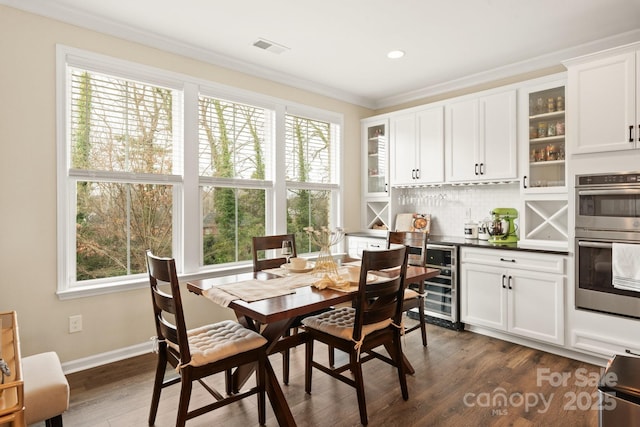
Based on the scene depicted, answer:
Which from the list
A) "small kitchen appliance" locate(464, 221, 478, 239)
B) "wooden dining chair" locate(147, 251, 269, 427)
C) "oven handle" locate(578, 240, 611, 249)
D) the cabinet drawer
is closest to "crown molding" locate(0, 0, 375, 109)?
"wooden dining chair" locate(147, 251, 269, 427)

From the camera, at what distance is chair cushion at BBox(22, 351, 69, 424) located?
1.63 metres

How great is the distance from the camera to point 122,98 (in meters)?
3.06

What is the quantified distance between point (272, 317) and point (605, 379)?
134cm

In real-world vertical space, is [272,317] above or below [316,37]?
below

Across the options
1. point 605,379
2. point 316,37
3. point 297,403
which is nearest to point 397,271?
point 297,403

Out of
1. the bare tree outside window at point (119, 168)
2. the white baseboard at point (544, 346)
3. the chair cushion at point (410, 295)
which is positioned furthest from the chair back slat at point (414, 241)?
the bare tree outside window at point (119, 168)

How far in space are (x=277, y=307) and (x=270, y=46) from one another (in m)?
2.48

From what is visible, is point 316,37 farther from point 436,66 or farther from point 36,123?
point 36,123

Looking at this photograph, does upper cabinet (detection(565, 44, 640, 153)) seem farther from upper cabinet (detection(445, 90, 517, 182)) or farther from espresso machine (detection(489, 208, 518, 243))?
espresso machine (detection(489, 208, 518, 243))

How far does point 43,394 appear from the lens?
167 cm

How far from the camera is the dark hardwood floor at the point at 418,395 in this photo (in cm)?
220

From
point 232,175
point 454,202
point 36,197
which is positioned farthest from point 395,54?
point 36,197

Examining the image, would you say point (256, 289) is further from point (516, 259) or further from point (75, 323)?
point (516, 259)

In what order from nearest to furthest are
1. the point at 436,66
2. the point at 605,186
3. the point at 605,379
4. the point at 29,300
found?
the point at 605,379
the point at 29,300
the point at 605,186
the point at 436,66
